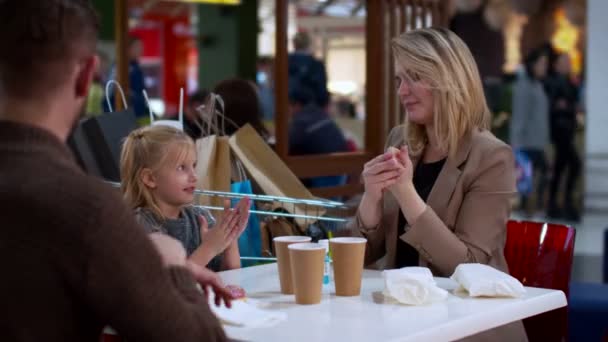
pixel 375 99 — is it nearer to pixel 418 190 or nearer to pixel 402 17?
pixel 402 17

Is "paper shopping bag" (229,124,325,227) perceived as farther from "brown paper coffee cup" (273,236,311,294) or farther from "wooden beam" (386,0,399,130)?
"wooden beam" (386,0,399,130)

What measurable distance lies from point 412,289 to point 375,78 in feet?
12.2

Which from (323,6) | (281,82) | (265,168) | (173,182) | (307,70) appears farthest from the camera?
(323,6)

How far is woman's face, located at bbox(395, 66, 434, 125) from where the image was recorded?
2918mm

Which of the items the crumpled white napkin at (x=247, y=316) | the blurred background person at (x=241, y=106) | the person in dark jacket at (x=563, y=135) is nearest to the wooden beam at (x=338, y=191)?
the blurred background person at (x=241, y=106)

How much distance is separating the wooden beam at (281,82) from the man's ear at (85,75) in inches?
148

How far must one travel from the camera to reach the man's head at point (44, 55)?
1341mm

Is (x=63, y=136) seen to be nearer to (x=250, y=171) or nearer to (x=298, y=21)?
(x=250, y=171)

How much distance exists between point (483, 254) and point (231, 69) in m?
11.9

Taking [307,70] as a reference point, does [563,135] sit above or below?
below

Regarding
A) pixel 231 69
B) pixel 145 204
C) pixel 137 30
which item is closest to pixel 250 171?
pixel 145 204

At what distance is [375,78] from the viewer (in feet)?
18.9

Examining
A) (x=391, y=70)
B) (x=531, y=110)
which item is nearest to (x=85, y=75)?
(x=391, y=70)

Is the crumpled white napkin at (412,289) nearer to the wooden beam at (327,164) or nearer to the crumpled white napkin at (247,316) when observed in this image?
the crumpled white napkin at (247,316)
